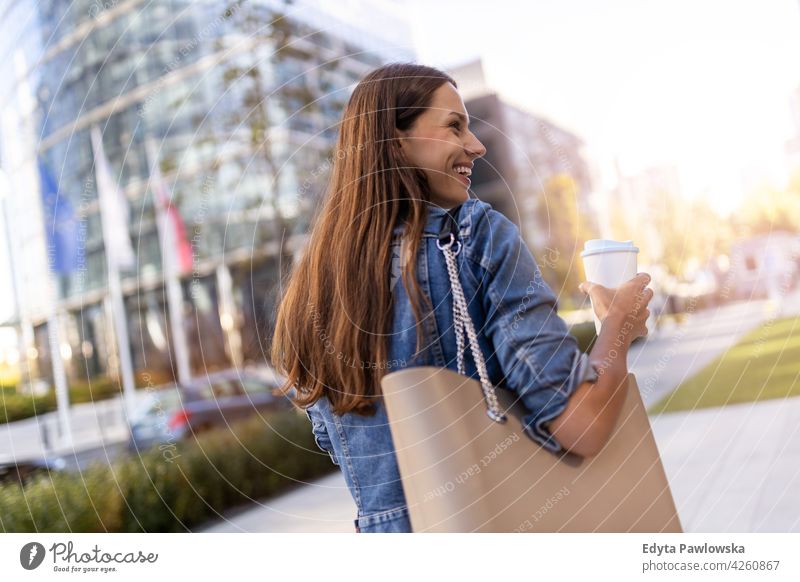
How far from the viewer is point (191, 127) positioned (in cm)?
846

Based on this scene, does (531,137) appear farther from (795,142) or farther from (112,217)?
(112,217)

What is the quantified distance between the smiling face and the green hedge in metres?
2.27

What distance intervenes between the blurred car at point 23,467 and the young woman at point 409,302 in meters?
3.38

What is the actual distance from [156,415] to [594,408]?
6.02 metres

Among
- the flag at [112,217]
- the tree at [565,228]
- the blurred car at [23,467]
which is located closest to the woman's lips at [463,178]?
the tree at [565,228]

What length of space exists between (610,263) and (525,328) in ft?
1.12

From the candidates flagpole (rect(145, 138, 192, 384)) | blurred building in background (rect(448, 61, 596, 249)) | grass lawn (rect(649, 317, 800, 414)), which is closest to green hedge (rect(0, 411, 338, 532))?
blurred building in background (rect(448, 61, 596, 249))

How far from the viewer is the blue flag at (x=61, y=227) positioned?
658 cm

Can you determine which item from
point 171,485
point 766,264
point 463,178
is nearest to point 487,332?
point 463,178

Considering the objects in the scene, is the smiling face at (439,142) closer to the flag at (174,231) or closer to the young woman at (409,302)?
the young woman at (409,302)

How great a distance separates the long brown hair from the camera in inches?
55.0
